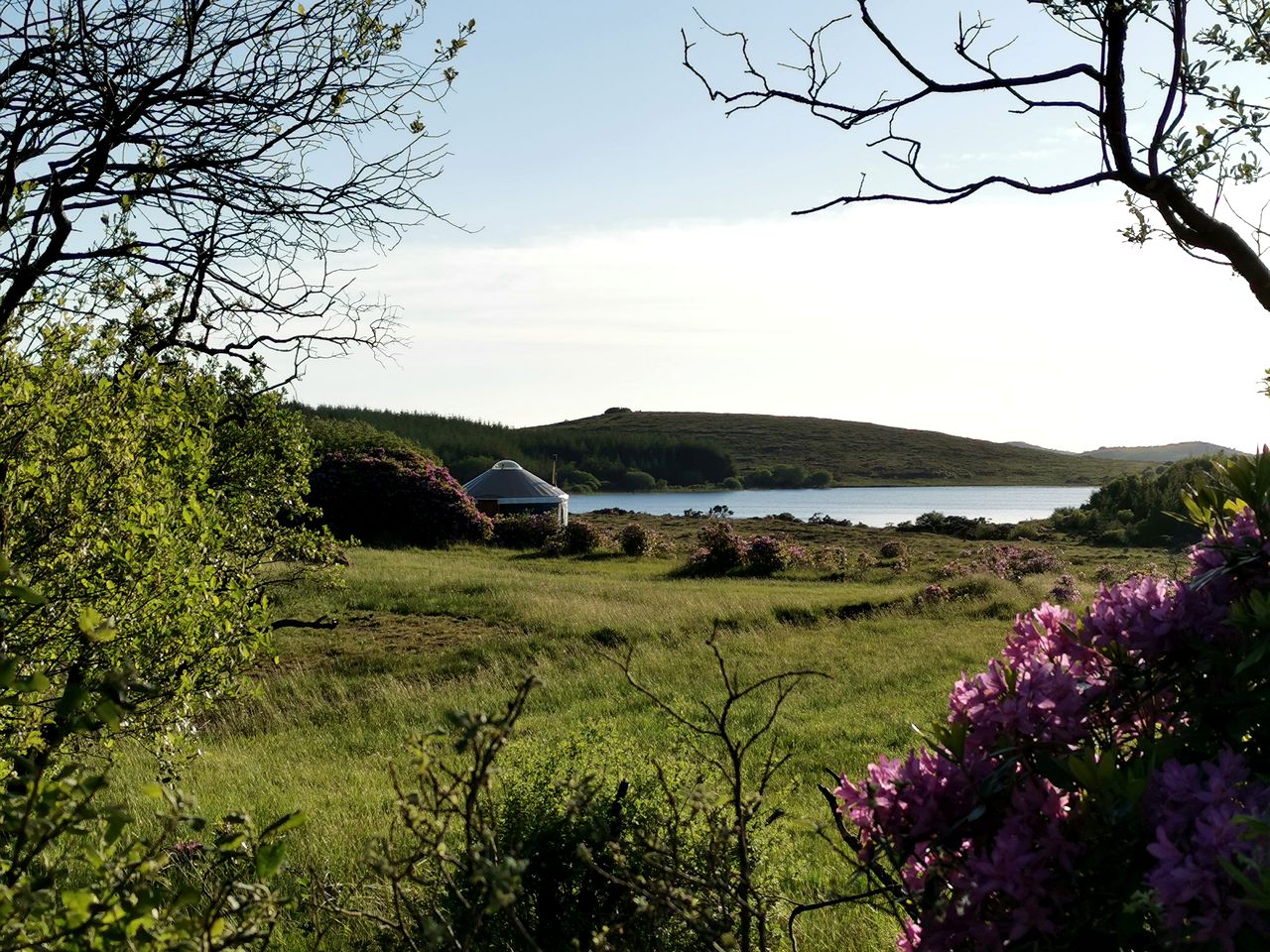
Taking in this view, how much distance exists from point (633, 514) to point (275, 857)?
4911 cm

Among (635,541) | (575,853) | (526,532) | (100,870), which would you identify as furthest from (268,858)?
(526,532)

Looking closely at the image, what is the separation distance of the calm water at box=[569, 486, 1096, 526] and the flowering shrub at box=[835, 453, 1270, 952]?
47.7m

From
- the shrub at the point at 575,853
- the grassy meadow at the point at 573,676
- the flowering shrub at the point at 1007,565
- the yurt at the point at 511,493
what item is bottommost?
the grassy meadow at the point at 573,676

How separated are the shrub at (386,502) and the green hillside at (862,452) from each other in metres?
78.1

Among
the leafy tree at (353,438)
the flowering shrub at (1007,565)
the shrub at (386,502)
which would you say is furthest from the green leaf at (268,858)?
the leafy tree at (353,438)

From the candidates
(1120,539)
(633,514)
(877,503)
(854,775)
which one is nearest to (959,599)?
(854,775)

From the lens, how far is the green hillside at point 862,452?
4459 inches

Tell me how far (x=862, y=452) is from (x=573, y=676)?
113928 mm

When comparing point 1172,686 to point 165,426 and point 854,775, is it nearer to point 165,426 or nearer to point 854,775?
point 165,426

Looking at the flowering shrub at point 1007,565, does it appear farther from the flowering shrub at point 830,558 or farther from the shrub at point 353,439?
the shrub at point 353,439

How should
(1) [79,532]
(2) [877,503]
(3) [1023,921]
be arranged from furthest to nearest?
(2) [877,503] → (1) [79,532] → (3) [1023,921]

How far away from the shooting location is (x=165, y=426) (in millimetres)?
5852

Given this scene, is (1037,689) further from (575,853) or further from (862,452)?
(862,452)

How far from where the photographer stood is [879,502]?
248ft
